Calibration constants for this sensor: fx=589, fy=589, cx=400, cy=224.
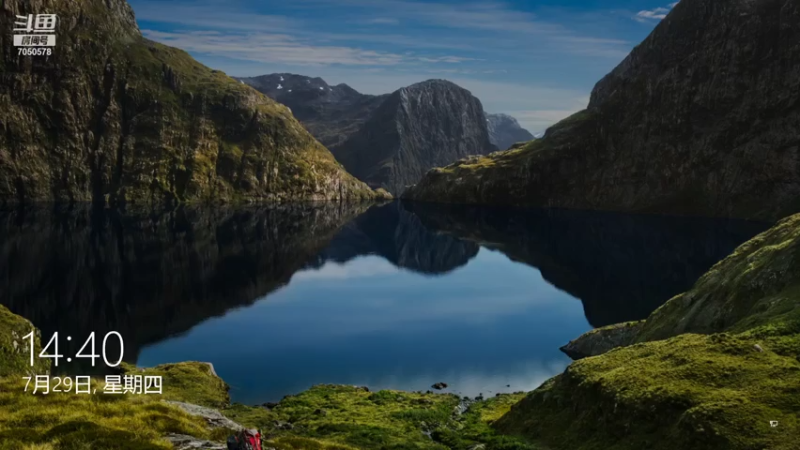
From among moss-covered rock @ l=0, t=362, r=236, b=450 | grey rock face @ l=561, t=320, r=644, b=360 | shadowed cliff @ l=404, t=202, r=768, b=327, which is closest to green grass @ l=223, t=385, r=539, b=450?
moss-covered rock @ l=0, t=362, r=236, b=450

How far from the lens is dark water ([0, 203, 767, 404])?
2719 inches

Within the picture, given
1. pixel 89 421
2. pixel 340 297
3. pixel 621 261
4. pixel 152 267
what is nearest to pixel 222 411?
pixel 89 421

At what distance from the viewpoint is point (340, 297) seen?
365ft

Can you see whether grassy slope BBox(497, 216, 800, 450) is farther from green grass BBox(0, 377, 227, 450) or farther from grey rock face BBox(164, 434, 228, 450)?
green grass BBox(0, 377, 227, 450)

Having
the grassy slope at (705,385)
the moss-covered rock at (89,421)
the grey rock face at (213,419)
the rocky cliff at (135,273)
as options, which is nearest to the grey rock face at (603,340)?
the grassy slope at (705,385)

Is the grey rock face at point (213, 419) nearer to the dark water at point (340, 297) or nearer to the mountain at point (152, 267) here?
the dark water at point (340, 297)

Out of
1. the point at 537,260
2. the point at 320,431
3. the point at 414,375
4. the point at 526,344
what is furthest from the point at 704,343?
the point at 537,260

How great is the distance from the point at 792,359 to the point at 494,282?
98.5 metres

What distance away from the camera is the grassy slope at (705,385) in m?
26.0

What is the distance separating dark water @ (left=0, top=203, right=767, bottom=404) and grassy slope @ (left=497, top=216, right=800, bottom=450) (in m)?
23.2

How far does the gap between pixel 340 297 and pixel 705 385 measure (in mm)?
86109

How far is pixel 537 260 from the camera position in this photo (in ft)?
500

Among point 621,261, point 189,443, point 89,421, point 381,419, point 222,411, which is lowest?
point 222,411

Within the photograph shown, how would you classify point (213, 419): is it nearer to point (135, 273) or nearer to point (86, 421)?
point (86, 421)
